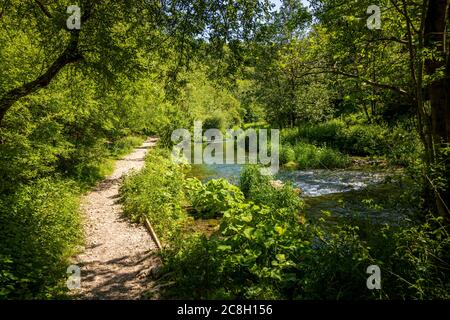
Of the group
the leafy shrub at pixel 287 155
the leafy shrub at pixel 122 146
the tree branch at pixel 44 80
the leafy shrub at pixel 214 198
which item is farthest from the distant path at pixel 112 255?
the leafy shrub at pixel 287 155

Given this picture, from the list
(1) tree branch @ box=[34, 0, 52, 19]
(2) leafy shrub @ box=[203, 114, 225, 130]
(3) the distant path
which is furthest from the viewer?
(2) leafy shrub @ box=[203, 114, 225, 130]

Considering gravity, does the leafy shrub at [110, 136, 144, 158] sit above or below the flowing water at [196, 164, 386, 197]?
above

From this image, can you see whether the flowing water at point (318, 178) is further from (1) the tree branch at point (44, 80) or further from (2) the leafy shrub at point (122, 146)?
(1) the tree branch at point (44, 80)

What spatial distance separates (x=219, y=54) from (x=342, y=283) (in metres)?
4.89

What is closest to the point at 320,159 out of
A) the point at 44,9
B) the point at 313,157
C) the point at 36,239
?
the point at 313,157

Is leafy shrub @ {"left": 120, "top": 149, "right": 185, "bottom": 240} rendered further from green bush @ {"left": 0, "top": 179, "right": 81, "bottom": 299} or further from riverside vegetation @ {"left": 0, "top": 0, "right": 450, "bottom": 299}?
green bush @ {"left": 0, "top": 179, "right": 81, "bottom": 299}

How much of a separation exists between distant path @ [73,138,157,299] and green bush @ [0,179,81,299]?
45cm

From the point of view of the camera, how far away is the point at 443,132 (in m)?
5.13

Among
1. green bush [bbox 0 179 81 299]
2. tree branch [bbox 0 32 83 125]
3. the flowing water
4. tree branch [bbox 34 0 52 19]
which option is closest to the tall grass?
the flowing water

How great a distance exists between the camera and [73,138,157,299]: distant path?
5.84m

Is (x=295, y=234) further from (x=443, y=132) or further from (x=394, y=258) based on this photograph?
(x=443, y=132)

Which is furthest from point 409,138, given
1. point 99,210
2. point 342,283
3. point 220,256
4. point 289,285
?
point 99,210

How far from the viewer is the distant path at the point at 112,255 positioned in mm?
5840

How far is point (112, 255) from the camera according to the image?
7414 millimetres
